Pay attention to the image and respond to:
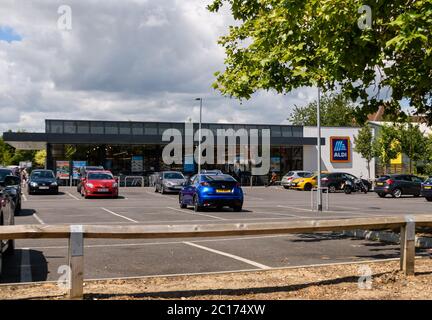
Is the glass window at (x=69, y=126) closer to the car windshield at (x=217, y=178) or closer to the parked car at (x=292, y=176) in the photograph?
the parked car at (x=292, y=176)

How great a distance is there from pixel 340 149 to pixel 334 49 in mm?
44158

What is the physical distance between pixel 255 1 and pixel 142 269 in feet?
22.7

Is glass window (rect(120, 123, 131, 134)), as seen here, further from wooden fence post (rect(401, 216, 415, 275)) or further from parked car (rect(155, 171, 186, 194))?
wooden fence post (rect(401, 216, 415, 275))

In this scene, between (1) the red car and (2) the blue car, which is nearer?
(2) the blue car

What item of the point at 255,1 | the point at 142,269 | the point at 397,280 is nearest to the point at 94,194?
the point at 255,1

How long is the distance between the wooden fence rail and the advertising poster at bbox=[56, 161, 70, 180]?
38.6 metres

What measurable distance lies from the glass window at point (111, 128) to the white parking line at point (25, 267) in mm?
35795

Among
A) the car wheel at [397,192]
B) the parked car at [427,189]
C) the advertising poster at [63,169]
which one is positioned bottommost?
the car wheel at [397,192]

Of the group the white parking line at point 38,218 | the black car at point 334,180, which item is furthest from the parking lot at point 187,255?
the black car at point 334,180

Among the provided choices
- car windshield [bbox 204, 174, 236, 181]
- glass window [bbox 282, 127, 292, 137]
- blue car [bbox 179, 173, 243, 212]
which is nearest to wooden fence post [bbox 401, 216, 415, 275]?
blue car [bbox 179, 173, 243, 212]

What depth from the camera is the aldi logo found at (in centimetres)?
5084

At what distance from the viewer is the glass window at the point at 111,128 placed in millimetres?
44781

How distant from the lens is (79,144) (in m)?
44.6

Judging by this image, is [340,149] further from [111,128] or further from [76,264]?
[76,264]
